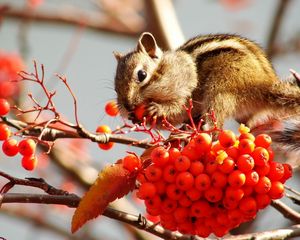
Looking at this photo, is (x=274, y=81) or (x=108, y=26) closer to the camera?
(x=274, y=81)

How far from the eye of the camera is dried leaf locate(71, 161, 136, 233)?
269cm

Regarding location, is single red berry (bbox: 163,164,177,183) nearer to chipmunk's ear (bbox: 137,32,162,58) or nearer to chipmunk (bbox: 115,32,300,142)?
chipmunk (bbox: 115,32,300,142)

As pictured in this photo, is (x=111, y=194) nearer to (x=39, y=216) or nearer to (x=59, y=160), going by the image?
(x=59, y=160)

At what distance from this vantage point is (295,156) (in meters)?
3.39

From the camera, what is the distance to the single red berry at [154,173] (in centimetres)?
265

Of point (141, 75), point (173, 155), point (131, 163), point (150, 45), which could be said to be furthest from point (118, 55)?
point (173, 155)

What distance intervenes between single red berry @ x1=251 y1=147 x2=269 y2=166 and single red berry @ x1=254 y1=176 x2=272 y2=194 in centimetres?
7

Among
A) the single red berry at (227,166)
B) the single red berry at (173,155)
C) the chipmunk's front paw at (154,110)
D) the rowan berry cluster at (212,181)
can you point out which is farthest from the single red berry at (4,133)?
the chipmunk's front paw at (154,110)

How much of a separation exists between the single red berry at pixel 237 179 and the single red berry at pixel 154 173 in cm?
29

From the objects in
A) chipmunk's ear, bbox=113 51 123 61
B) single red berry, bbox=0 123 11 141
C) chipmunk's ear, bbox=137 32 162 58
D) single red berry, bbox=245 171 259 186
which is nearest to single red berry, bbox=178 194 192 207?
single red berry, bbox=245 171 259 186

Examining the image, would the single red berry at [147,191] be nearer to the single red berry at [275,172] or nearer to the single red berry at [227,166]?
the single red berry at [227,166]

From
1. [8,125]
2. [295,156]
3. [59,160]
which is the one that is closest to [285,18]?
[59,160]

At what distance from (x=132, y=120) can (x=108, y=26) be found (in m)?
4.16

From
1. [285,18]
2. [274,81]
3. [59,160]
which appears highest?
[285,18]
